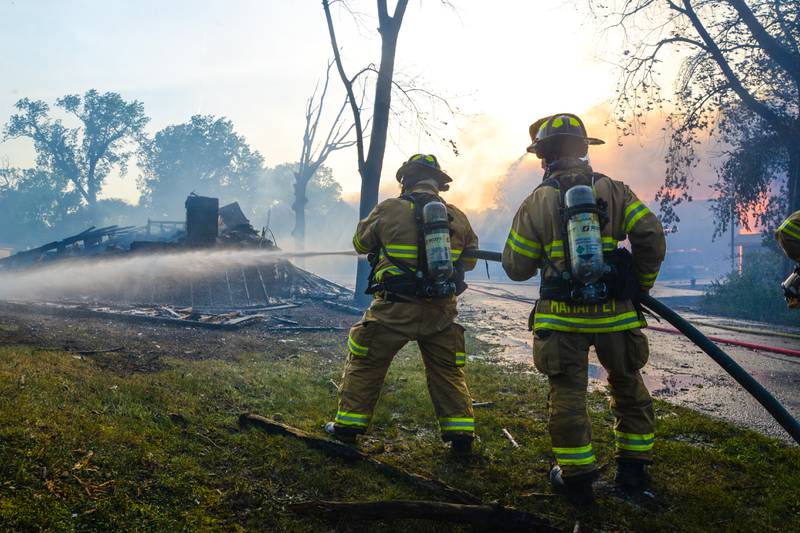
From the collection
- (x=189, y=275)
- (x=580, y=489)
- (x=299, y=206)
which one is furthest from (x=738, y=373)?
(x=299, y=206)

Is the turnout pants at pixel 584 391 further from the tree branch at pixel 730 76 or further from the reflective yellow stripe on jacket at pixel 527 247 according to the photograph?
the tree branch at pixel 730 76

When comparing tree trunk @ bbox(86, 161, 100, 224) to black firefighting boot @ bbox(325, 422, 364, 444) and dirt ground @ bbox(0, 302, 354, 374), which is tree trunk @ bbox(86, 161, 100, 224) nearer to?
dirt ground @ bbox(0, 302, 354, 374)

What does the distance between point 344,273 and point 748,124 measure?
38.3m

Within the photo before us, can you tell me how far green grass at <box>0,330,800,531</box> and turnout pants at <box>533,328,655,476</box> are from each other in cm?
28

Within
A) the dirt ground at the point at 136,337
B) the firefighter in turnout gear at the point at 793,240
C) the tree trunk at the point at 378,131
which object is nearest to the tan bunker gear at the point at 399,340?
the firefighter in turnout gear at the point at 793,240

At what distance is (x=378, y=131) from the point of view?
13258mm

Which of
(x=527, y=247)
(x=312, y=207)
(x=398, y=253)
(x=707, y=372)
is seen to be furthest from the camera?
(x=312, y=207)

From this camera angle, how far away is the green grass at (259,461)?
98.0 inches

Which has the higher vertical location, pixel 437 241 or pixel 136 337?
pixel 437 241

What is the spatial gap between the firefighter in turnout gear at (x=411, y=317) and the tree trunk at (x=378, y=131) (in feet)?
30.6

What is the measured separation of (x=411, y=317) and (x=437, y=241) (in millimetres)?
580

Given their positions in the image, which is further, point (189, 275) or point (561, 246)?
point (189, 275)

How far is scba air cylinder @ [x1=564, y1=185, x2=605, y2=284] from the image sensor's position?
285cm

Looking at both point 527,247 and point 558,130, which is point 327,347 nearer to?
point 527,247
